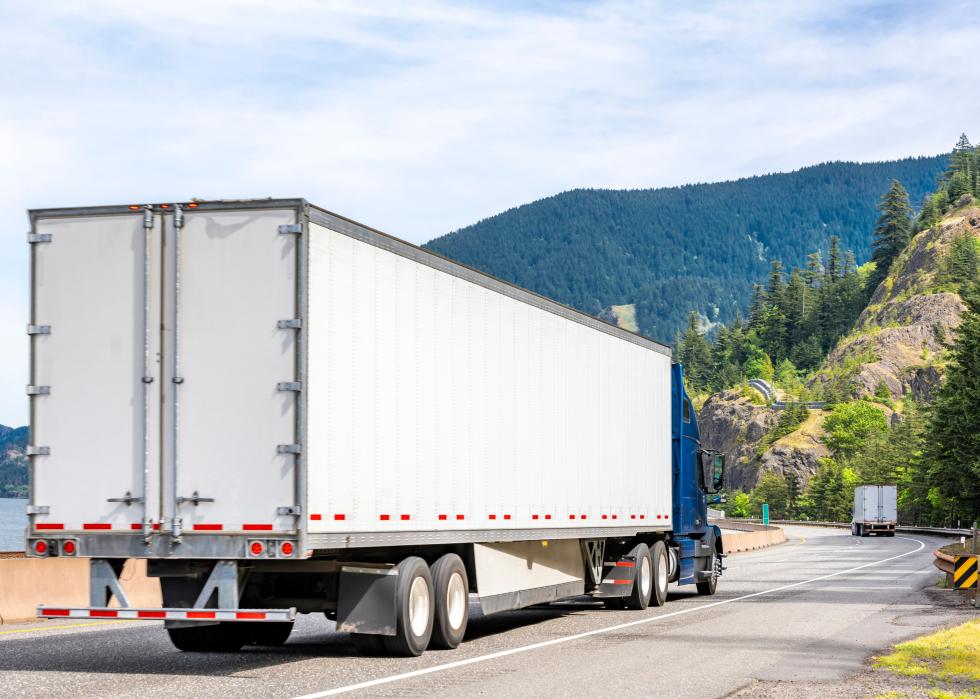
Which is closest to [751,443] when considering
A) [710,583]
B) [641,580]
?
[710,583]

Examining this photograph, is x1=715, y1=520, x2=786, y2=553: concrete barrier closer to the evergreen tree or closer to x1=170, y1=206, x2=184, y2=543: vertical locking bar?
the evergreen tree

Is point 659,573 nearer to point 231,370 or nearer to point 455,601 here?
point 455,601

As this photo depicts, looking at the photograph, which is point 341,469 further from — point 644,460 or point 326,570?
point 644,460

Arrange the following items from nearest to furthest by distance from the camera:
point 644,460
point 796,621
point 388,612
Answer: point 388,612, point 796,621, point 644,460

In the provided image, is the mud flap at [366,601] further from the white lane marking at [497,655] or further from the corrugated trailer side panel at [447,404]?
the white lane marking at [497,655]

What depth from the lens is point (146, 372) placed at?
12.3 m

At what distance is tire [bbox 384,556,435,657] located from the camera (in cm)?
1311

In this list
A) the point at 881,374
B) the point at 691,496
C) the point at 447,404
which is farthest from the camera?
the point at 881,374

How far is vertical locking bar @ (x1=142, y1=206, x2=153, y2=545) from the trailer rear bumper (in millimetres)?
642

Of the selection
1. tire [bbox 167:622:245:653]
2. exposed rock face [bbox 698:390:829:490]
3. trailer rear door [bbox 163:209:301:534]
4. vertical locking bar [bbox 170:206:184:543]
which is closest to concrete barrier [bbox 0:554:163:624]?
tire [bbox 167:622:245:653]

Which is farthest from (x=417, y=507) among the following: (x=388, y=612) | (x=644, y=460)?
(x=644, y=460)

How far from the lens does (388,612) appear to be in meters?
13.1

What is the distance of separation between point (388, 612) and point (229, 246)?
378 cm

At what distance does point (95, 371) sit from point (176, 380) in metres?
0.86
